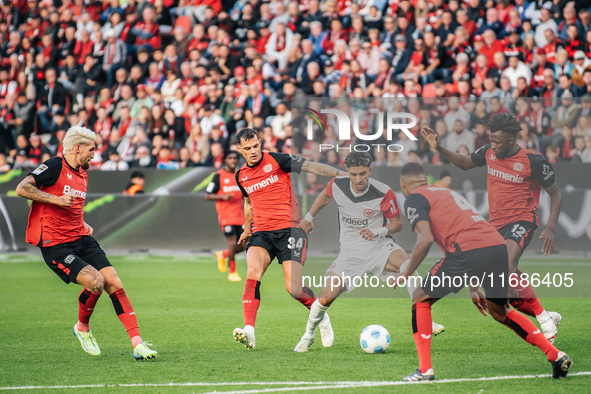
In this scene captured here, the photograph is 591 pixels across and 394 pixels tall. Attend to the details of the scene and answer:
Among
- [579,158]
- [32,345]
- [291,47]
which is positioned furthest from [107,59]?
[32,345]

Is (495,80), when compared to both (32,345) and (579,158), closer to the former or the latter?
(579,158)

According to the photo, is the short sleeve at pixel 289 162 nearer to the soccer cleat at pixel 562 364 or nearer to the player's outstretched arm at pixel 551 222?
the player's outstretched arm at pixel 551 222

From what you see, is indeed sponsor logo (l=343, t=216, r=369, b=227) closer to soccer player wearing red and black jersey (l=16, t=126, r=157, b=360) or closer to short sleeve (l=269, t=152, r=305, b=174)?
short sleeve (l=269, t=152, r=305, b=174)

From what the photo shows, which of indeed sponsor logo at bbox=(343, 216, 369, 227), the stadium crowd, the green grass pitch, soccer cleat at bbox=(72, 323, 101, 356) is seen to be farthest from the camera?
the stadium crowd

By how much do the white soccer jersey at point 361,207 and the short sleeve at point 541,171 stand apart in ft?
4.71

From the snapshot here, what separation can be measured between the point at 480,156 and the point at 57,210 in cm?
434

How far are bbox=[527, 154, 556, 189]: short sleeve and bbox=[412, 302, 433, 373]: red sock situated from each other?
2.42 meters

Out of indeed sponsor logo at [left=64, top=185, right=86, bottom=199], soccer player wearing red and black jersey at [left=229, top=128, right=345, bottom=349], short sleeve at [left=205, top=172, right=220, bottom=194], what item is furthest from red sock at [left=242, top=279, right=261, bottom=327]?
short sleeve at [left=205, top=172, right=220, bottom=194]

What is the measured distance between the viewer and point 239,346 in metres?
8.66

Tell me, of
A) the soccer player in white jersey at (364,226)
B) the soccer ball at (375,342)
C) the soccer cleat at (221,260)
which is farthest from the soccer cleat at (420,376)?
the soccer cleat at (221,260)

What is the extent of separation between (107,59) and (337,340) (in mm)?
15923

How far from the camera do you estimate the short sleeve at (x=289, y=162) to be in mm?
8750

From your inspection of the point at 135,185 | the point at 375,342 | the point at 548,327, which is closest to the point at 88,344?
the point at 375,342

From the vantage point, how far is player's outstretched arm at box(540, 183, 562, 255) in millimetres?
8102
